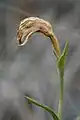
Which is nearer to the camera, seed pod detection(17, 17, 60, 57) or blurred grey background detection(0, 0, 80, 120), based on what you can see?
seed pod detection(17, 17, 60, 57)

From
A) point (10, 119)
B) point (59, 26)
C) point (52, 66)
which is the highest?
point (59, 26)

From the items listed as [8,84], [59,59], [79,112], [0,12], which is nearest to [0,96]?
[8,84]

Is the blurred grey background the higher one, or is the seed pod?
the seed pod

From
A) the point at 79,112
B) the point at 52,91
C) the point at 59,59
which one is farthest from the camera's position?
the point at 52,91

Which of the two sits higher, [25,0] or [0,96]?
[25,0]

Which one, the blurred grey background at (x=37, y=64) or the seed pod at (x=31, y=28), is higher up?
the seed pod at (x=31, y=28)

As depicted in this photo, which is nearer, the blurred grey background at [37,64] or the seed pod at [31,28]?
the seed pod at [31,28]

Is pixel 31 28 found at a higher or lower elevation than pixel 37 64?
higher

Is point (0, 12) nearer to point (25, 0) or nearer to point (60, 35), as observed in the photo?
point (25, 0)
